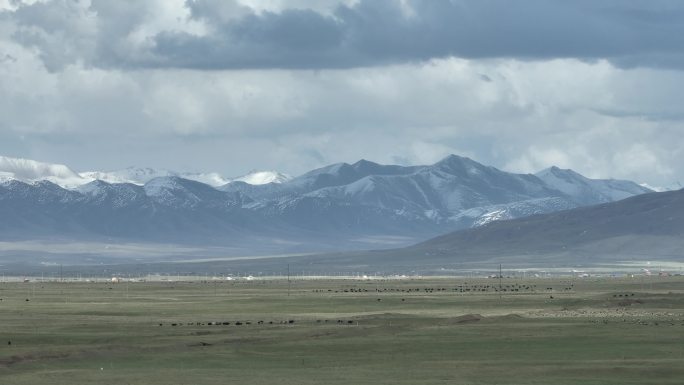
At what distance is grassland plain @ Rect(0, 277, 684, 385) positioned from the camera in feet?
245

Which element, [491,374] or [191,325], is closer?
[491,374]

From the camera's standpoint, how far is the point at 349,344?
93.2 metres

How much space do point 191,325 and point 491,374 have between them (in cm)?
4317

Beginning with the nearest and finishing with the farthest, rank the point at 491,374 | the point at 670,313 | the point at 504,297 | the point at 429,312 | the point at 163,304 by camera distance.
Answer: the point at 491,374, the point at 670,313, the point at 429,312, the point at 163,304, the point at 504,297

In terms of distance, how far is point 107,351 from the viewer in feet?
291

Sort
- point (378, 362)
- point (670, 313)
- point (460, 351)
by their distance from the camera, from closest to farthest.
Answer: point (378, 362), point (460, 351), point (670, 313)

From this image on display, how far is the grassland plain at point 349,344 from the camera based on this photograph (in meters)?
74.6

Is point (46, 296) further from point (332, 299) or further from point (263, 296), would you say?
point (332, 299)

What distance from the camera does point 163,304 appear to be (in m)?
159

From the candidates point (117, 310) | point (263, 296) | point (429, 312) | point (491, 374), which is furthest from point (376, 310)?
point (491, 374)

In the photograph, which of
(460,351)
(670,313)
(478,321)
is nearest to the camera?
(460,351)

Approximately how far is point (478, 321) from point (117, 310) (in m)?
42.7

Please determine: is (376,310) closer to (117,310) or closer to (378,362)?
(117,310)

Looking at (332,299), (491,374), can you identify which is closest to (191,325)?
(491,374)
